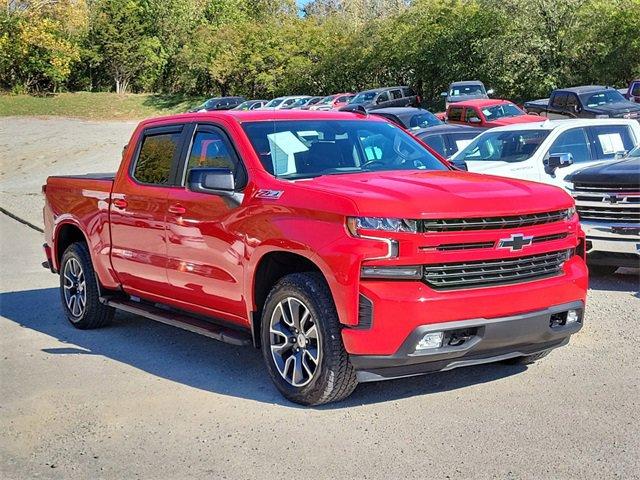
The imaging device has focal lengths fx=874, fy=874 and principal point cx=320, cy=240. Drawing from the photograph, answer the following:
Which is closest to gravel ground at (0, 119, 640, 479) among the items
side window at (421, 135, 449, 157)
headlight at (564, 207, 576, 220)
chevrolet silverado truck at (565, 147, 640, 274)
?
headlight at (564, 207, 576, 220)

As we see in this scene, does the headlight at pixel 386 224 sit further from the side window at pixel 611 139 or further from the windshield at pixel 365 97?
the windshield at pixel 365 97

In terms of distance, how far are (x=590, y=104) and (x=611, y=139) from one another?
1362 cm

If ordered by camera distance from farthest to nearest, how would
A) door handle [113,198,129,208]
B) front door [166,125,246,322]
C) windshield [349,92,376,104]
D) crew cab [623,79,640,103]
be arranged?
1. windshield [349,92,376,104]
2. crew cab [623,79,640,103]
3. door handle [113,198,129,208]
4. front door [166,125,246,322]

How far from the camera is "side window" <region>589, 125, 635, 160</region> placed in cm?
1206

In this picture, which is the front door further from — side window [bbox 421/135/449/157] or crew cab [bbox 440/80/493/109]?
crew cab [bbox 440/80/493/109]

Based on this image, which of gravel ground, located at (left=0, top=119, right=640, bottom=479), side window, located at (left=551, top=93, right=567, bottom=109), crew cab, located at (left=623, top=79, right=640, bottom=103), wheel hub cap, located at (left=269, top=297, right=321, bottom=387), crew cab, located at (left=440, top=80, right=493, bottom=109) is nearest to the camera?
gravel ground, located at (left=0, top=119, right=640, bottom=479)

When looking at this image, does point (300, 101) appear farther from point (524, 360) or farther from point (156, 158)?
point (524, 360)

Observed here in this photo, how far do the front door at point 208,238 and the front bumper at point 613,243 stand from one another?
4.47m

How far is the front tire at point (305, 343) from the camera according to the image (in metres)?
5.20

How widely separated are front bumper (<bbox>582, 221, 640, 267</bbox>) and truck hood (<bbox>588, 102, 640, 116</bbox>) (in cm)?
1593

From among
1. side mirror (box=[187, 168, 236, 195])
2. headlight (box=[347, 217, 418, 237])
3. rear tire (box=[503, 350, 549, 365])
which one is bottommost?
rear tire (box=[503, 350, 549, 365])

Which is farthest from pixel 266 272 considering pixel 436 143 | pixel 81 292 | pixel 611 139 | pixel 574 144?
pixel 436 143

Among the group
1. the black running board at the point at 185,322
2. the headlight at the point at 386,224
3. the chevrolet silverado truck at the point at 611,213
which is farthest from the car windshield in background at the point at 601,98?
the headlight at the point at 386,224

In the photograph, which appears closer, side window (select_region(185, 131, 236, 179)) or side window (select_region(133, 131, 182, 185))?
side window (select_region(185, 131, 236, 179))
